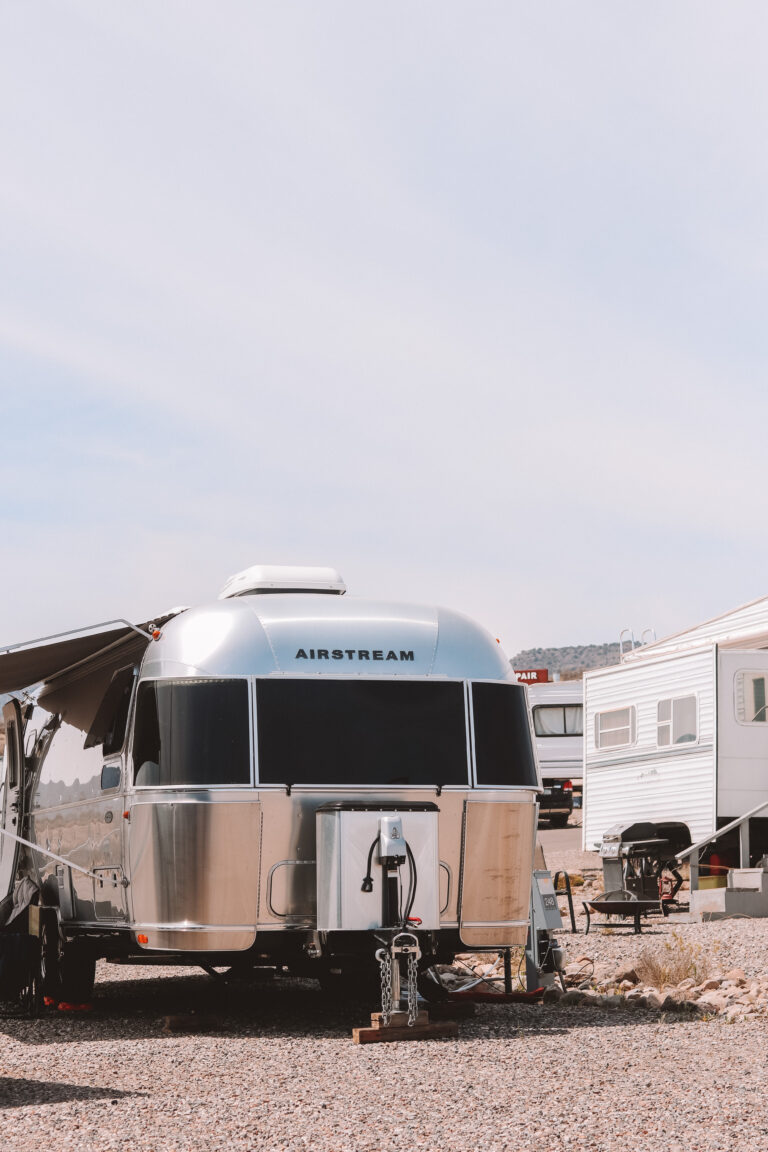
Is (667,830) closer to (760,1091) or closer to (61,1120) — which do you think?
(760,1091)

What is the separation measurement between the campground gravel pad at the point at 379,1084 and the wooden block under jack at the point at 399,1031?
11 cm

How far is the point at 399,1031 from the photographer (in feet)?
27.9

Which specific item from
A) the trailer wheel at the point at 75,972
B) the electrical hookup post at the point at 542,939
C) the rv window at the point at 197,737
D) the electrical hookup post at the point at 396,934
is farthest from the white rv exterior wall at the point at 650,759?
the rv window at the point at 197,737

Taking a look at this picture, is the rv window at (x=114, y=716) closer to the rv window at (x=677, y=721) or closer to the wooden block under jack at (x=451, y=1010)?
the wooden block under jack at (x=451, y=1010)

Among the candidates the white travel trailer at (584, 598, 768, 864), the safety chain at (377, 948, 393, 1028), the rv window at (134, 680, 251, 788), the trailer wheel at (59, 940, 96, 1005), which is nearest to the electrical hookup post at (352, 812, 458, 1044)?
the safety chain at (377, 948, 393, 1028)

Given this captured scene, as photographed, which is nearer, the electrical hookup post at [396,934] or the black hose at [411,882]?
the electrical hookup post at [396,934]

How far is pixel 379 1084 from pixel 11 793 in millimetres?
6273

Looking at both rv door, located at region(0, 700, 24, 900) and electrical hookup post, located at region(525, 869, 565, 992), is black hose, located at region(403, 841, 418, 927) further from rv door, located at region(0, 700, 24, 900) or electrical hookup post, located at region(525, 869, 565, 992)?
rv door, located at region(0, 700, 24, 900)

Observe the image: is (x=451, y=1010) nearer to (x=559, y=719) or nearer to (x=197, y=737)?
(x=197, y=737)

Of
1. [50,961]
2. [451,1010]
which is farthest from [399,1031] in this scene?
[50,961]

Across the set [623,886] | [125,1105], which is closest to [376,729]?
[125,1105]

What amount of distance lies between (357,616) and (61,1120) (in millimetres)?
4002

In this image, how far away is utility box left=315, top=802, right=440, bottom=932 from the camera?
8.75 m

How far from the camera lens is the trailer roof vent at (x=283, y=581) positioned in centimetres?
1010
